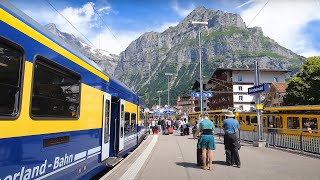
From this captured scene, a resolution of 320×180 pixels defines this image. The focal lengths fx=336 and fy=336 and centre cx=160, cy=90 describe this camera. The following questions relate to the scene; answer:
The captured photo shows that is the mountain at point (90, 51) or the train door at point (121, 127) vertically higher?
the mountain at point (90, 51)

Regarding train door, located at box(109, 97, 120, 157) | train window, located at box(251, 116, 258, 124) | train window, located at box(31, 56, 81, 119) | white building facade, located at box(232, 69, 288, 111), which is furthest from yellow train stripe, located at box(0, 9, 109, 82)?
white building facade, located at box(232, 69, 288, 111)

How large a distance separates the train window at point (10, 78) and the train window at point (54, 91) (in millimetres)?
398

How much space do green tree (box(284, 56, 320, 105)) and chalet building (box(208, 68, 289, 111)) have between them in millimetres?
18909

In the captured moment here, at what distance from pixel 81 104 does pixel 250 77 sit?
72334mm

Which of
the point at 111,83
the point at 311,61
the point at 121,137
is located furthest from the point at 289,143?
the point at 311,61

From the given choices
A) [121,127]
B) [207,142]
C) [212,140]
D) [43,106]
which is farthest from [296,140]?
[43,106]

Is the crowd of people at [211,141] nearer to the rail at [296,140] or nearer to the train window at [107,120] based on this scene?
the train window at [107,120]

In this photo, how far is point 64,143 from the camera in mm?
5664

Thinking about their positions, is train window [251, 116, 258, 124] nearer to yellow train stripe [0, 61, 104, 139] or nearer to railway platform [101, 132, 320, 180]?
railway platform [101, 132, 320, 180]

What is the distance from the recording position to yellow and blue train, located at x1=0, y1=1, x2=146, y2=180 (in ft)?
12.9

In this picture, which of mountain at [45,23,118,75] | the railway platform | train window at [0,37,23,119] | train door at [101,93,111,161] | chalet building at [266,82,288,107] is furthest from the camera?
chalet building at [266,82,288,107]

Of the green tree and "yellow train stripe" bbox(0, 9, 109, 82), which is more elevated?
the green tree

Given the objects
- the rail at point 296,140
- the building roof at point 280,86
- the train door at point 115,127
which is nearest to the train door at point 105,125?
the train door at point 115,127

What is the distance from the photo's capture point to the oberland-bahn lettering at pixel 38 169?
4020 millimetres
